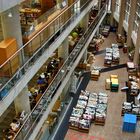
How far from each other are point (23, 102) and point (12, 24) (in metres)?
3.35

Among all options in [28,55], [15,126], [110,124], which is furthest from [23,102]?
[110,124]

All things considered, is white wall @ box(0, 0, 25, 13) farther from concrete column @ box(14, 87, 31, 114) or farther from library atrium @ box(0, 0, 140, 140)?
concrete column @ box(14, 87, 31, 114)

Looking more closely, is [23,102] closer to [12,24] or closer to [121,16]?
[12,24]

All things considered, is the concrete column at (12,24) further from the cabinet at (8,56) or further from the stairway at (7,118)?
the stairway at (7,118)

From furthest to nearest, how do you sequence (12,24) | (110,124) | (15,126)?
(110,124) → (15,126) → (12,24)

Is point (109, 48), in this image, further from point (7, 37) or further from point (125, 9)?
point (7, 37)

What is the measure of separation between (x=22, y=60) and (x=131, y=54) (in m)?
18.2

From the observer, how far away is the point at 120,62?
2600 centimetres

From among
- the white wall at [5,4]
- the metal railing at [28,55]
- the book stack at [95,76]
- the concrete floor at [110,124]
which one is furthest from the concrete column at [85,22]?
the white wall at [5,4]

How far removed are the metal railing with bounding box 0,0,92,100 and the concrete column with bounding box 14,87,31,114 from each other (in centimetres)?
137

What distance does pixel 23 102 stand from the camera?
11.1 m

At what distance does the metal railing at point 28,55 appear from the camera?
8643 millimetres

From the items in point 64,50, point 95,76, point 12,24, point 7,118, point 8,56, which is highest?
point 12,24

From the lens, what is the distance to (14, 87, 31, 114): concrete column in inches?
432
